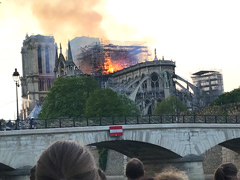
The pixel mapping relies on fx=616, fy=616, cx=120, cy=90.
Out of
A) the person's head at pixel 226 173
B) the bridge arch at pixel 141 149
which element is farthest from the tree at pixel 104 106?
the person's head at pixel 226 173

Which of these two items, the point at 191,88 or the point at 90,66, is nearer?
the point at 191,88

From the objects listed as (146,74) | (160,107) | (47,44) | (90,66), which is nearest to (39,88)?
(47,44)

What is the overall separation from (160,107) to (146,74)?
23.0 meters

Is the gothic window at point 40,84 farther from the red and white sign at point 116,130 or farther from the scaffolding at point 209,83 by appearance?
the red and white sign at point 116,130

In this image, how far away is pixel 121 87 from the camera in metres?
111

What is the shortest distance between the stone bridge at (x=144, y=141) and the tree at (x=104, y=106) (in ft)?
93.3

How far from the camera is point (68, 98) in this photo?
7825 cm

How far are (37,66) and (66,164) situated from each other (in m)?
153

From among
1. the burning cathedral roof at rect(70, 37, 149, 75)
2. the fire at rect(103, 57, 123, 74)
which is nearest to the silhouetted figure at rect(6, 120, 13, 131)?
the burning cathedral roof at rect(70, 37, 149, 75)

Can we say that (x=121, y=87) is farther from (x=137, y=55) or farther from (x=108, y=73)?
(x=137, y=55)

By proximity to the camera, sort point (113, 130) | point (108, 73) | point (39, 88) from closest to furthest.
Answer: point (113, 130)
point (108, 73)
point (39, 88)

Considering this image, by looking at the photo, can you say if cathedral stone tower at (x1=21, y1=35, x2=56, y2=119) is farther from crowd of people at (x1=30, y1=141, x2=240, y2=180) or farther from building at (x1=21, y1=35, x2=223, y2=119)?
crowd of people at (x1=30, y1=141, x2=240, y2=180)

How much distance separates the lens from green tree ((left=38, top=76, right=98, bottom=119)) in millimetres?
77000

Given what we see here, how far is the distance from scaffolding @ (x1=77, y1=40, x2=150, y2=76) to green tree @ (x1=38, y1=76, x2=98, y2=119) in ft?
147
